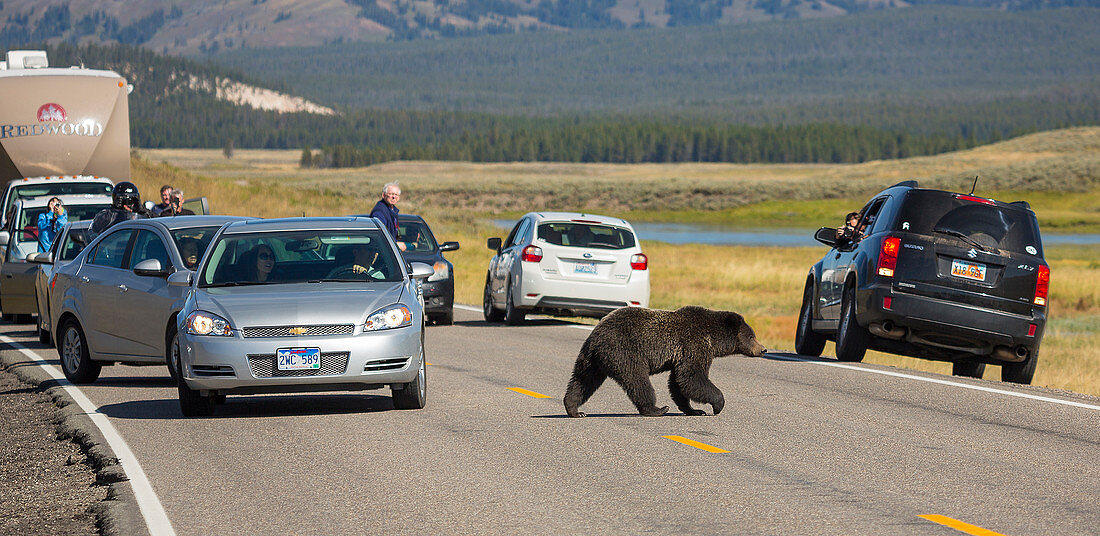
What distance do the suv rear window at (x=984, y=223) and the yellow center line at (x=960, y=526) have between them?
7236 millimetres

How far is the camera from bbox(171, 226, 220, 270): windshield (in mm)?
13945

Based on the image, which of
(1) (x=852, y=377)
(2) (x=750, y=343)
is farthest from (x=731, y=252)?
(2) (x=750, y=343)

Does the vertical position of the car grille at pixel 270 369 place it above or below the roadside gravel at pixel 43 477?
above

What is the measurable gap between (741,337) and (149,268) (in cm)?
521

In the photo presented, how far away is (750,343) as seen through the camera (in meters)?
11.4

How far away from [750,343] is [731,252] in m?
46.2

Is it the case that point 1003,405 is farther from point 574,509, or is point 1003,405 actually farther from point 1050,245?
point 1050,245

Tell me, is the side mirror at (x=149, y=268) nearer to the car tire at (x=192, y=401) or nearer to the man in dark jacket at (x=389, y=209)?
the car tire at (x=192, y=401)

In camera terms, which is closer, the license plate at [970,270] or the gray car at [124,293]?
the gray car at [124,293]

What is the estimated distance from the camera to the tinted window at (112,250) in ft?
47.0

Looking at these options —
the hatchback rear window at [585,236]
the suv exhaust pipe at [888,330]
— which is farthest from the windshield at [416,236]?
the suv exhaust pipe at [888,330]

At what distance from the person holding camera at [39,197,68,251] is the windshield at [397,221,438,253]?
15.6 feet

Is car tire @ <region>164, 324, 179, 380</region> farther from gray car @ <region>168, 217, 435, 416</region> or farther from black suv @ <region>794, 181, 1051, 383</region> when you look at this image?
black suv @ <region>794, 181, 1051, 383</region>

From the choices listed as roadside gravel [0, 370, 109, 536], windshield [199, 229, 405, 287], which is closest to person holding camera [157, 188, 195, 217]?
roadside gravel [0, 370, 109, 536]
